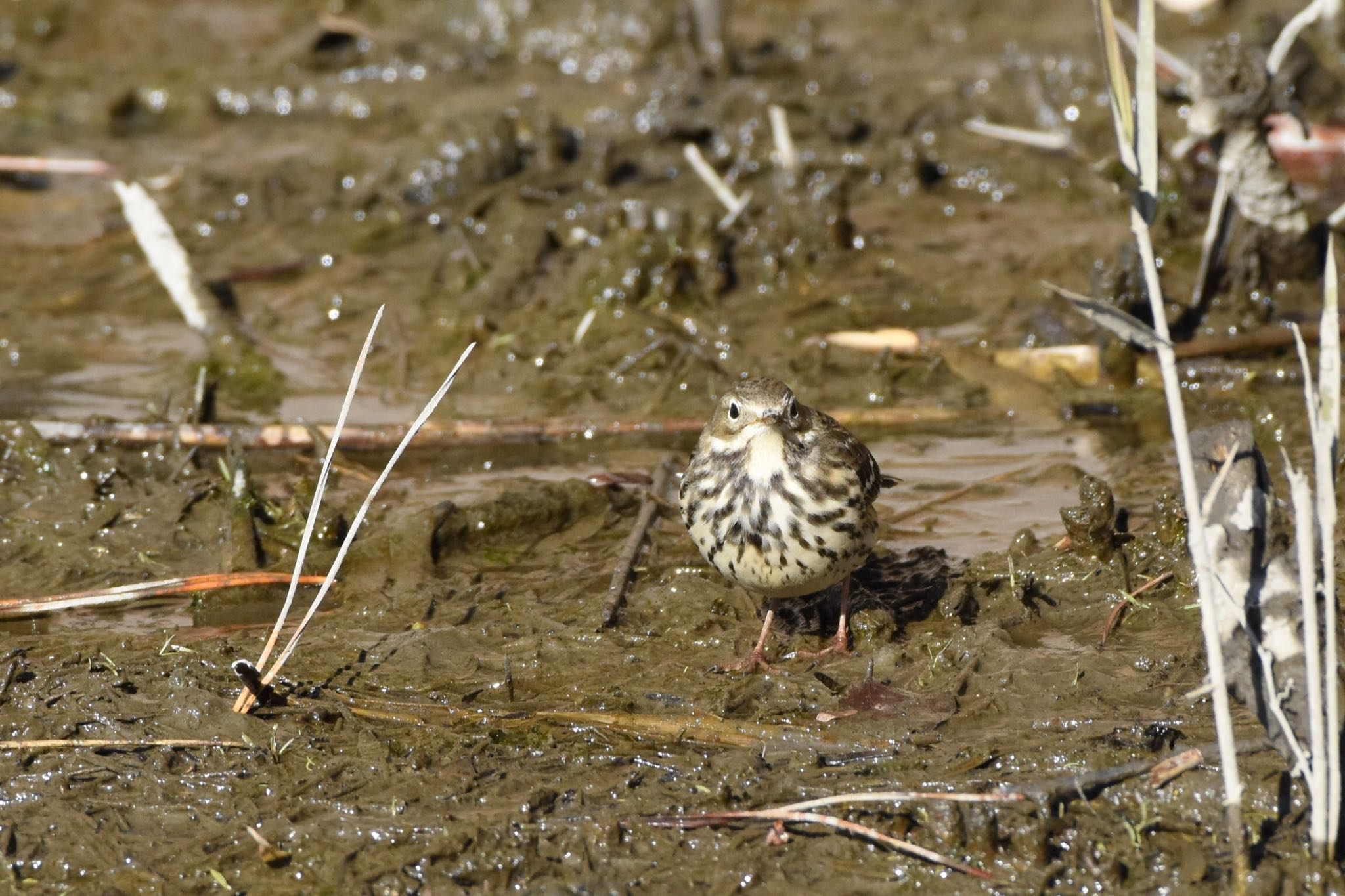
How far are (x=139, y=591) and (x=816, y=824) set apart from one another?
296 centimetres

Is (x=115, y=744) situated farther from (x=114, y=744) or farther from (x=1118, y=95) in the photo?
(x=1118, y=95)

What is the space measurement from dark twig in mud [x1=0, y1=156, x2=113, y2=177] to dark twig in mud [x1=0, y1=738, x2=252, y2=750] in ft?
23.3

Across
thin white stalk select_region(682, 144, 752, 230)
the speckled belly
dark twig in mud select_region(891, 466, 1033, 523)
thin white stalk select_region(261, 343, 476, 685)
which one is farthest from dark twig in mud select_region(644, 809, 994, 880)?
thin white stalk select_region(682, 144, 752, 230)

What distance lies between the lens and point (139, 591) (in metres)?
5.87

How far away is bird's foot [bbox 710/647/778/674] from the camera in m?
5.25

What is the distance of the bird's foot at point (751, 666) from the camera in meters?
5.25

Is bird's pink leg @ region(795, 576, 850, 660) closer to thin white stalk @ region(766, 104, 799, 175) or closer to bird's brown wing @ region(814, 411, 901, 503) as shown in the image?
bird's brown wing @ region(814, 411, 901, 503)

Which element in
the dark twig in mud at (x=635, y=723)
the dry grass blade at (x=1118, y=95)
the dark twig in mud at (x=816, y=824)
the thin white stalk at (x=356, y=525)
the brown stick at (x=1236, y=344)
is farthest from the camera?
the brown stick at (x=1236, y=344)

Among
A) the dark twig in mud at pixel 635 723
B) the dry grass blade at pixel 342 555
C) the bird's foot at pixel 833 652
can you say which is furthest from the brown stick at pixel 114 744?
the bird's foot at pixel 833 652

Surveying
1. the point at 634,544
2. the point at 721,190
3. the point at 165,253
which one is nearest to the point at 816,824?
the point at 634,544

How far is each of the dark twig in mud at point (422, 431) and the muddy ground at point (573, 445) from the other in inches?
2.6

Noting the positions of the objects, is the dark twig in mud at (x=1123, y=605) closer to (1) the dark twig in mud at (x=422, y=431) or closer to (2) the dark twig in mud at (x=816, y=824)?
(2) the dark twig in mud at (x=816, y=824)

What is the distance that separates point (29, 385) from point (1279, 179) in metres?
6.45

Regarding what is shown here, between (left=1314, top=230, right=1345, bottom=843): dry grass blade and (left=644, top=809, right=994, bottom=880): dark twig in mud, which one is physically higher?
(left=1314, top=230, right=1345, bottom=843): dry grass blade
